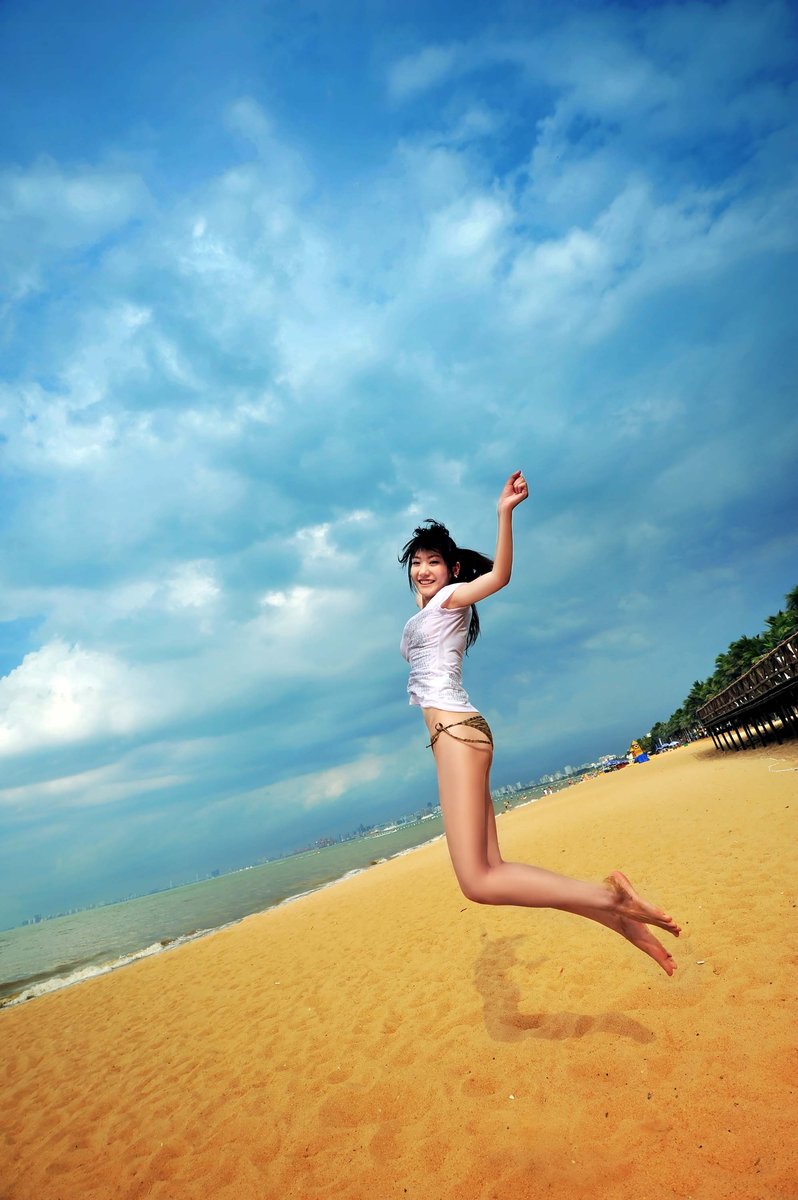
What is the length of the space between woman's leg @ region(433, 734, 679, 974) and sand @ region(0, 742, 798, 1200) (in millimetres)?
619

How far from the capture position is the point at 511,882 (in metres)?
2.46

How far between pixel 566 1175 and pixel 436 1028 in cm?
202

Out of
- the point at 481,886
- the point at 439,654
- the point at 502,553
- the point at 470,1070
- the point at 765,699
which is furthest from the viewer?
the point at 765,699

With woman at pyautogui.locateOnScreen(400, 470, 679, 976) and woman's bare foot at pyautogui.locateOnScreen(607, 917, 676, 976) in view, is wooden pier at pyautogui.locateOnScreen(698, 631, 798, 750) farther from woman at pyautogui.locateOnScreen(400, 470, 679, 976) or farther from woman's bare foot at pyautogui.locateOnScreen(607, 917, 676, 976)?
woman at pyautogui.locateOnScreen(400, 470, 679, 976)

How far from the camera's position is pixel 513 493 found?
2678 millimetres

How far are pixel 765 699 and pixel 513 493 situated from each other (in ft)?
64.4

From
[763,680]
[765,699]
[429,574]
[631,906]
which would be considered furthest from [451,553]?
[765,699]

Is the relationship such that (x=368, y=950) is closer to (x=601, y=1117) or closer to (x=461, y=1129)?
(x=461, y=1129)

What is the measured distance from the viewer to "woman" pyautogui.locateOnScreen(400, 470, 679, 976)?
249cm

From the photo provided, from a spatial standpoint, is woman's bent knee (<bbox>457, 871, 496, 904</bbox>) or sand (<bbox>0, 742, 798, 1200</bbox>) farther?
woman's bent knee (<bbox>457, 871, 496, 904</bbox>)

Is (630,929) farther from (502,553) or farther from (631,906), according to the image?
(502,553)

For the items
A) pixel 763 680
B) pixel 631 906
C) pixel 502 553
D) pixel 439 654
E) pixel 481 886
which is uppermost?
pixel 502 553

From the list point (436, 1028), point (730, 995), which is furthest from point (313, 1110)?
point (730, 995)

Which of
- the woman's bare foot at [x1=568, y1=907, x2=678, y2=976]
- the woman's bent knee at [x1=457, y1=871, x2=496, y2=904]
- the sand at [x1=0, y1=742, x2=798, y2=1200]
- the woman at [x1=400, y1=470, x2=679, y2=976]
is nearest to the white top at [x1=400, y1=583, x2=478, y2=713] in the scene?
the woman at [x1=400, y1=470, x2=679, y2=976]
